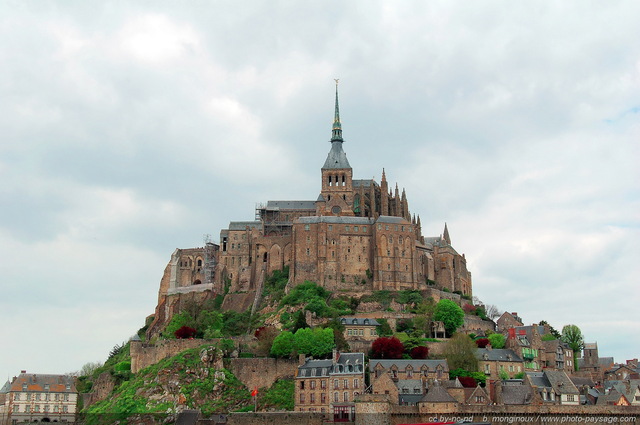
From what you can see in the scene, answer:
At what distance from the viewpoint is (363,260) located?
3952 inches

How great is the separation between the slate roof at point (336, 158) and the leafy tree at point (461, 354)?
40.7 m

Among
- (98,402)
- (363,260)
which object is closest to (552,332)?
(363,260)

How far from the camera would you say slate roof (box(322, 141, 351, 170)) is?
368ft

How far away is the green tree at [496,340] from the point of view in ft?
277

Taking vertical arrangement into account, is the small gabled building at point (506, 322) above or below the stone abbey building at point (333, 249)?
below

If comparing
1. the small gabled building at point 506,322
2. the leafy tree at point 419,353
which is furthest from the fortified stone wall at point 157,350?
the small gabled building at point 506,322

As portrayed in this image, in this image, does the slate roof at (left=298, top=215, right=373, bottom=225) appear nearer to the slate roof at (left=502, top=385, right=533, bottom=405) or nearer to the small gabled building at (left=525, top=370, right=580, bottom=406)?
the small gabled building at (left=525, top=370, right=580, bottom=406)

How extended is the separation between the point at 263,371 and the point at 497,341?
89.5ft

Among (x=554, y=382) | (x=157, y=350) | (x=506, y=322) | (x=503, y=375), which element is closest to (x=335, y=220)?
(x=506, y=322)

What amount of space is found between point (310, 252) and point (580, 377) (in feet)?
119

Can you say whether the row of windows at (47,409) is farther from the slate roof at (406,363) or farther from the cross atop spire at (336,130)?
the cross atop spire at (336,130)

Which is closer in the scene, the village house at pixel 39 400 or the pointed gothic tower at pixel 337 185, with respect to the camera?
the village house at pixel 39 400

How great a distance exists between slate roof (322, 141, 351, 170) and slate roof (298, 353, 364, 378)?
45501mm

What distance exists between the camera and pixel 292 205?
115 meters
